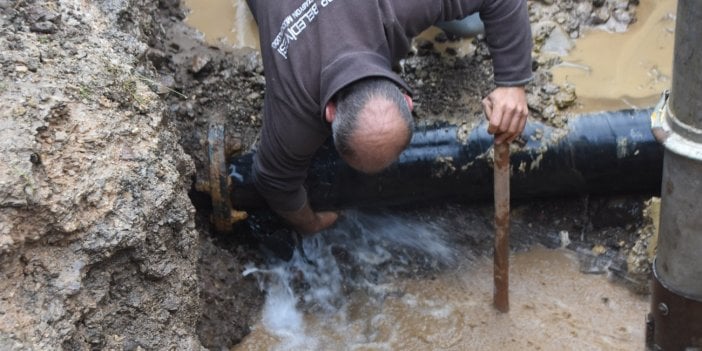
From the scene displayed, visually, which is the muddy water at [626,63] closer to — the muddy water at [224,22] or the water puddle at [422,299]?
the water puddle at [422,299]

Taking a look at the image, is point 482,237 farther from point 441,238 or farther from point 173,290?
point 173,290

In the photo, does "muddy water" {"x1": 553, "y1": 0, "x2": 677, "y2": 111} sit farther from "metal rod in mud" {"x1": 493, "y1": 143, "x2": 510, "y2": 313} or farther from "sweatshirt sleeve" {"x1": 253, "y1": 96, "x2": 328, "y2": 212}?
"sweatshirt sleeve" {"x1": 253, "y1": 96, "x2": 328, "y2": 212}

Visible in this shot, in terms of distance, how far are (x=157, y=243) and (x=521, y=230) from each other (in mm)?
1747

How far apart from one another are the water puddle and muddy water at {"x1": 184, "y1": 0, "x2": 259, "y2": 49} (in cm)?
98

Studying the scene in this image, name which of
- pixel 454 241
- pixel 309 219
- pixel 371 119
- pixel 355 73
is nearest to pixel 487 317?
pixel 454 241

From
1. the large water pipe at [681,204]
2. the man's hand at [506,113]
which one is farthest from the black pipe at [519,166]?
the large water pipe at [681,204]

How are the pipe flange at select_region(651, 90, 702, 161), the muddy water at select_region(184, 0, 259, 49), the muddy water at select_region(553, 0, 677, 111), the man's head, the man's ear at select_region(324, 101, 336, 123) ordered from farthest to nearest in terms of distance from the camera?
the muddy water at select_region(184, 0, 259, 49), the muddy water at select_region(553, 0, 677, 111), the man's ear at select_region(324, 101, 336, 123), the man's head, the pipe flange at select_region(651, 90, 702, 161)

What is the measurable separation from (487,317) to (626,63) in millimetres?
1297

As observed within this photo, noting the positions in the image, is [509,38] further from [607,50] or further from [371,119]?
[607,50]

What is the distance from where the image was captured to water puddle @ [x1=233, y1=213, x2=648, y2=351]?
2898 millimetres

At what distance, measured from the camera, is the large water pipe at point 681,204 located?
5.69ft

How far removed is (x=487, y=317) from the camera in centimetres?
297

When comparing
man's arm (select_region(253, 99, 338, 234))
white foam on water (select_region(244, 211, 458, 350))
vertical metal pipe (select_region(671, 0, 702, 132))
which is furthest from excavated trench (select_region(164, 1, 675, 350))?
vertical metal pipe (select_region(671, 0, 702, 132))

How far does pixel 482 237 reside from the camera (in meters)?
3.28
